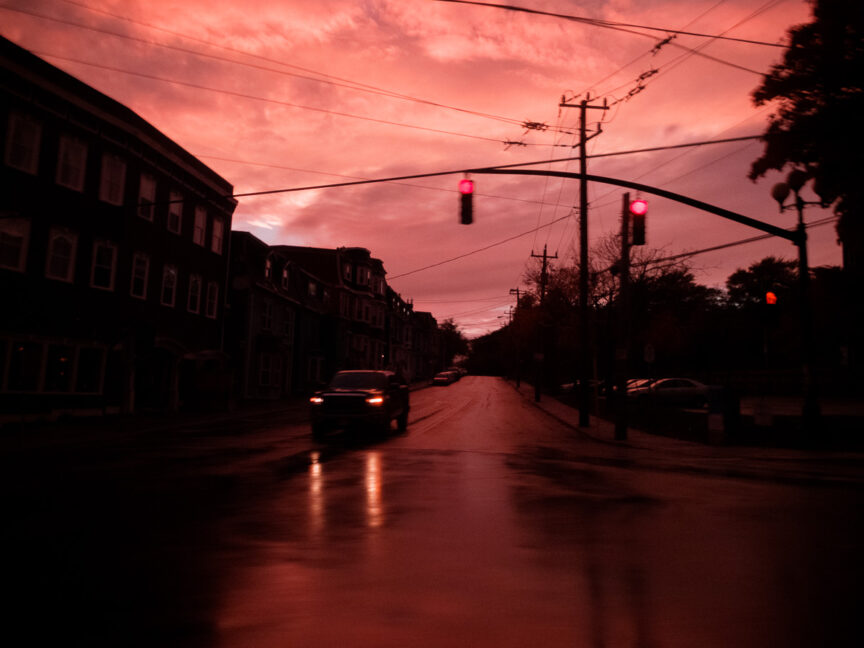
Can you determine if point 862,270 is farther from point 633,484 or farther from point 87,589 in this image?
point 87,589

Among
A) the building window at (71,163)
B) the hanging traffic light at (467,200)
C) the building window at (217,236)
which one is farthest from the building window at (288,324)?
the hanging traffic light at (467,200)

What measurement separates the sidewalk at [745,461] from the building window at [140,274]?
19063mm

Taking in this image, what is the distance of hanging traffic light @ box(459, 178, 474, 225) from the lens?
51.5ft

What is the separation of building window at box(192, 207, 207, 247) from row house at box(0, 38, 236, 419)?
11 cm

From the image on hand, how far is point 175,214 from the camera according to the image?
99.7ft

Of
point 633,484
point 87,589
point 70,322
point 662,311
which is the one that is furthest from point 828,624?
point 662,311

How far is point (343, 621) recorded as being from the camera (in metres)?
4.55

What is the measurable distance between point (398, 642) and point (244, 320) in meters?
36.9

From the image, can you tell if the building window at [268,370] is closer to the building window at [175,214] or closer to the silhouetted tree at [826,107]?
the building window at [175,214]

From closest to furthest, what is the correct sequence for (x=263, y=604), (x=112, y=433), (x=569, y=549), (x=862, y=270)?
(x=263, y=604) < (x=569, y=549) < (x=112, y=433) < (x=862, y=270)

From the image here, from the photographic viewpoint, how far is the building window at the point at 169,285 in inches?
1154

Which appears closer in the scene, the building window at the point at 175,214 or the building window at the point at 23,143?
the building window at the point at 23,143

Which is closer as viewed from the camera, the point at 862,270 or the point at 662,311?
the point at 862,270

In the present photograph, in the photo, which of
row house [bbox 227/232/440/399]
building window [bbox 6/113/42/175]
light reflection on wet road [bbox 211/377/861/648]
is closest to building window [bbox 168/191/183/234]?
row house [bbox 227/232/440/399]
